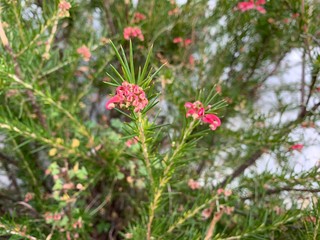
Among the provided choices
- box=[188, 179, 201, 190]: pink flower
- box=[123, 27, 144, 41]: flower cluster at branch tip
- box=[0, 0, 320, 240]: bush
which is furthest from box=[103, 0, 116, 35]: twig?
box=[188, 179, 201, 190]: pink flower

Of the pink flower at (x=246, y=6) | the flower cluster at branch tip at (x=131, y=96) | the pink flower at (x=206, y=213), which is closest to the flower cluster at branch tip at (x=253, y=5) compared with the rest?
the pink flower at (x=246, y=6)

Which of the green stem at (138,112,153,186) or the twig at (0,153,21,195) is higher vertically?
the green stem at (138,112,153,186)

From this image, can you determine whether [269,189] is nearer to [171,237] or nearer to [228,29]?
[171,237]

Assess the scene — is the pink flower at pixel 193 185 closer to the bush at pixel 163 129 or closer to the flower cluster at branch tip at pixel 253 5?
the bush at pixel 163 129

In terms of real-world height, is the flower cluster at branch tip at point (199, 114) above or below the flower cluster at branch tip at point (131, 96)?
above

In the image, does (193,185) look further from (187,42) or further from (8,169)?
(8,169)

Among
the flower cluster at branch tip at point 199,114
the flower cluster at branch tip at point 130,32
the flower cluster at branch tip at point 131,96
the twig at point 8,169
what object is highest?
the flower cluster at branch tip at point 130,32

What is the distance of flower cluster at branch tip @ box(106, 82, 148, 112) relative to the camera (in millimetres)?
366

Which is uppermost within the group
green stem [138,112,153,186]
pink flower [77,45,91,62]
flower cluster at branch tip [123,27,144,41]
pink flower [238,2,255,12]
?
pink flower [238,2,255,12]

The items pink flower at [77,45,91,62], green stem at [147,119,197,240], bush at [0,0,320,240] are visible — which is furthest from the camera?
pink flower at [77,45,91,62]

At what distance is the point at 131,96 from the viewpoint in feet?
1.20

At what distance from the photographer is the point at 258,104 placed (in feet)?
4.75

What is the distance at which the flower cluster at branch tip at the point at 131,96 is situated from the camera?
0.37 m

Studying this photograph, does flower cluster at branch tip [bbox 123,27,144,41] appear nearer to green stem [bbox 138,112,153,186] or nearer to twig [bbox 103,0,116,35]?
twig [bbox 103,0,116,35]
